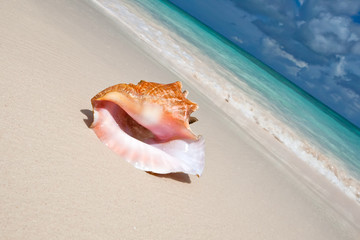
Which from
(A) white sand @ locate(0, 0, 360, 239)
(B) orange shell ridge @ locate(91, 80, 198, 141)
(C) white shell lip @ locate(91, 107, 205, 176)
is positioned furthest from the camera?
(B) orange shell ridge @ locate(91, 80, 198, 141)

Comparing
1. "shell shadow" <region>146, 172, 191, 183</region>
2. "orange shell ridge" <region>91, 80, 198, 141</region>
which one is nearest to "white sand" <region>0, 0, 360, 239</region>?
"shell shadow" <region>146, 172, 191, 183</region>

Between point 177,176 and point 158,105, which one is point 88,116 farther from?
point 177,176

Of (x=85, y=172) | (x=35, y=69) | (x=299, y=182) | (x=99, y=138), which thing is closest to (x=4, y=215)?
(x=85, y=172)

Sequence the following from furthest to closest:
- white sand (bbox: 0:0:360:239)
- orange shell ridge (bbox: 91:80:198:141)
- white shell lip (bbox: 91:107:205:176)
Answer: orange shell ridge (bbox: 91:80:198:141)
white shell lip (bbox: 91:107:205:176)
white sand (bbox: 0:0:360:239)

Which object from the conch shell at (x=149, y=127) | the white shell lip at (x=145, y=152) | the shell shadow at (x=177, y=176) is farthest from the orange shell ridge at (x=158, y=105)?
the shell shadow at (x=177, y=176)

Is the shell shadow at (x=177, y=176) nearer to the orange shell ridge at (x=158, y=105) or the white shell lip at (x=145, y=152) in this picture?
the white shell lip at (x=145, y=152)

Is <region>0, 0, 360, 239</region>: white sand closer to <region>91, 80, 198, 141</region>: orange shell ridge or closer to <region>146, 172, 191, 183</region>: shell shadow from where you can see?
<region>146, 172, 191, 183</region>: shell shadow
